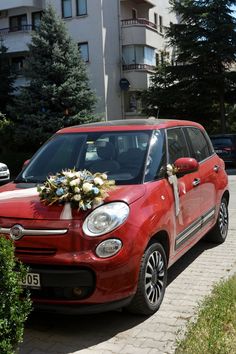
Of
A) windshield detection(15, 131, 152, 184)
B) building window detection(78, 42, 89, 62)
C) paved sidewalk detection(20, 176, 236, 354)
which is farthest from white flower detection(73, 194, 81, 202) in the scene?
building window detection(78, 42, 89, 62)

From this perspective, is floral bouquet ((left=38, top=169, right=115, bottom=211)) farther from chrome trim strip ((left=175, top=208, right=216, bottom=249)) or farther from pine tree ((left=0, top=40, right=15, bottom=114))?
pine tree ((left=0, top=40, right=15, bottom=114))

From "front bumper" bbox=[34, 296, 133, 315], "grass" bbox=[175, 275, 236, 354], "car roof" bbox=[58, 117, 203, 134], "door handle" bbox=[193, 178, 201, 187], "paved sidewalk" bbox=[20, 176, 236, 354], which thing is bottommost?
"paved sidewalk" bbox=[20, 176, 236, 354]

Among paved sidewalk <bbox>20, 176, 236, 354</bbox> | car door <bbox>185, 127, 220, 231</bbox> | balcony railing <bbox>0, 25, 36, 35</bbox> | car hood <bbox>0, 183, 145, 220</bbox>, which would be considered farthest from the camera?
balcony railing <bbox>0, 25, 36, 35</bbox>

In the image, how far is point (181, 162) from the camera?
18.3ft

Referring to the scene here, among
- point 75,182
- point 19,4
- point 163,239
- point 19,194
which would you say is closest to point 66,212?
point 75,182

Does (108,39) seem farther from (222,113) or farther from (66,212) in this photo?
(66,212)

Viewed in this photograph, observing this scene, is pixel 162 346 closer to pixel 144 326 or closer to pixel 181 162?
pixel 144 326

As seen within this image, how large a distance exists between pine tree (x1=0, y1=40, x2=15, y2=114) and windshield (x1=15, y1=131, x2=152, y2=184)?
93.3 ft

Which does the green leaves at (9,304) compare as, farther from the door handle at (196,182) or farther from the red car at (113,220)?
the door handle at (196,182)

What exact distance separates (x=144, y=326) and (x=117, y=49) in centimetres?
3274

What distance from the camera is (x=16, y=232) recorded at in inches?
175

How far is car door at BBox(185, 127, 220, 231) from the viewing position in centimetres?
658

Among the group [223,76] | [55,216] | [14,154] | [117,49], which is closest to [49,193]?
[55,216]

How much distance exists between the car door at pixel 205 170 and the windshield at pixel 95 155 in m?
1.20
